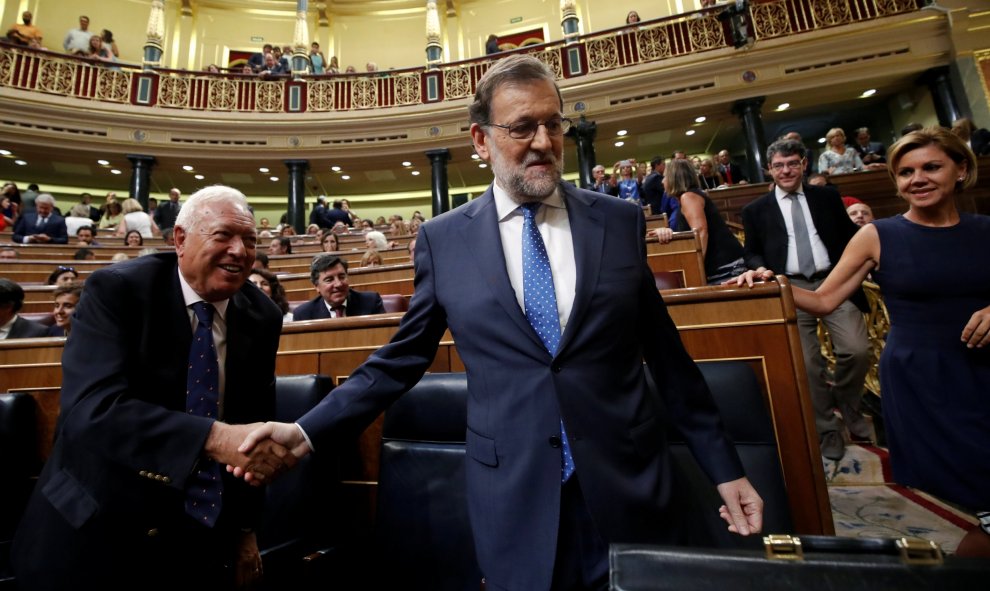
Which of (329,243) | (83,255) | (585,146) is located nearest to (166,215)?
(83,255)

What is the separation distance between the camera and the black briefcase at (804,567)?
415mm

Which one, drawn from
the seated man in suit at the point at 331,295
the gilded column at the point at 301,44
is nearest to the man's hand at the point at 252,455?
the seated man in suit at the point at 331,295

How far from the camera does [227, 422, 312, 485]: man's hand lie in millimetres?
795

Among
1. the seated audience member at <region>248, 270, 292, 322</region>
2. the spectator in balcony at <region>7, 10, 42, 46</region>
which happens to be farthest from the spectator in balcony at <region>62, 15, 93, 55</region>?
the seated audience member at <region>248, 270, 292, 322</region>

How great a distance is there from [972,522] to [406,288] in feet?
10.9

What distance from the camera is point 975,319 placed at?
37.9 inches

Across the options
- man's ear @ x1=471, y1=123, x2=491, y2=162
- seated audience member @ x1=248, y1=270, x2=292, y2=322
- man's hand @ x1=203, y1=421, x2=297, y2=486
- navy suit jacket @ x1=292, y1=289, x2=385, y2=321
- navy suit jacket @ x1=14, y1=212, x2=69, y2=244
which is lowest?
man's hand @ x1=203, y1=421, x2=297, y2=486

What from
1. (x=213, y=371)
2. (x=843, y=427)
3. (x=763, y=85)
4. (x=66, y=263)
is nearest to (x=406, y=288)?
(x=213, y=371)

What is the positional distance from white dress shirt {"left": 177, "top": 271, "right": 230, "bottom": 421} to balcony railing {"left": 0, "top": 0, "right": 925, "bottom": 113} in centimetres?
830

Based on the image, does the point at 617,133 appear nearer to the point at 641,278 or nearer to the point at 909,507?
the point at 909,507

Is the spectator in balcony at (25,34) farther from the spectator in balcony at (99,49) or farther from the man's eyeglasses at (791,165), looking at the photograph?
the man's eyeglasses at (791,165)

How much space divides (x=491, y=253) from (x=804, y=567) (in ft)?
1.95

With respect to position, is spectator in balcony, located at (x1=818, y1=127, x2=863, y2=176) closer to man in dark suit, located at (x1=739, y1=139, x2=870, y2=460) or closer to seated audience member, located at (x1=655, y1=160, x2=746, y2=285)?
seated audience member, located at (x1=655, y1=160, x2=746, y2=285)

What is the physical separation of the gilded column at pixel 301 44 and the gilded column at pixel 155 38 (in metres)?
2.56
